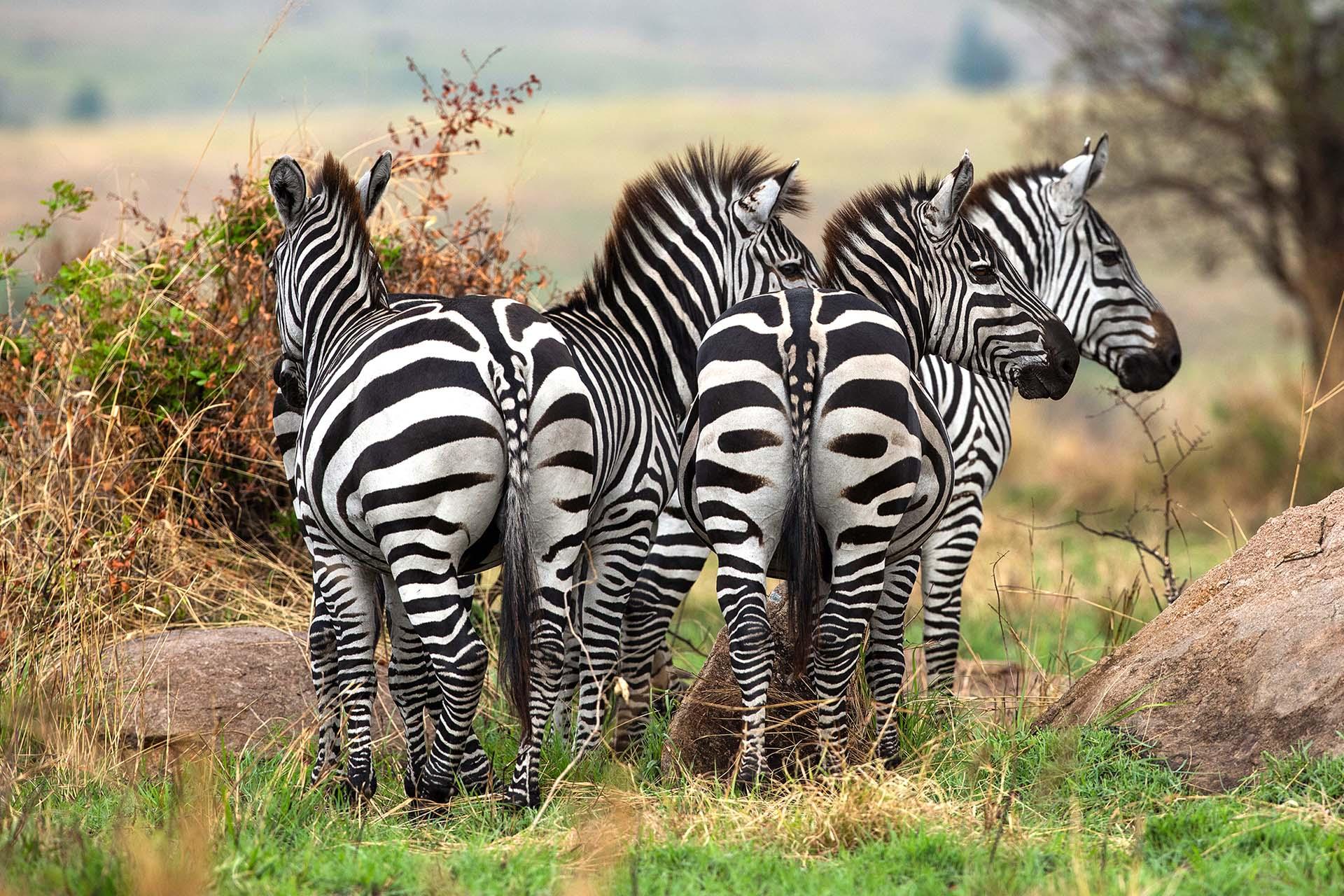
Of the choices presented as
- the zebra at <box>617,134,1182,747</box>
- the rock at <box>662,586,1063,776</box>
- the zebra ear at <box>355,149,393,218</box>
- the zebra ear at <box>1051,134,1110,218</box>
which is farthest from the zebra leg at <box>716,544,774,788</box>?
the zebra ear at <box>1051,134,1110,218</box>

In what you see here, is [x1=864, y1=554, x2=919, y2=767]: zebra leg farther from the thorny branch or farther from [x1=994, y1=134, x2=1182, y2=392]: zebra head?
[x1=994, y1=134, x2=1182, y2=392]: zebra head

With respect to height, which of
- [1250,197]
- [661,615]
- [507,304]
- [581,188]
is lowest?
[661,615]

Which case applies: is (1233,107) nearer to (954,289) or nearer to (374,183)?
(954,289)

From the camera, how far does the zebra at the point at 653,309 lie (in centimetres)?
491

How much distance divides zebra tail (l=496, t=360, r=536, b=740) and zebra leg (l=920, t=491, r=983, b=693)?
2.95 meters

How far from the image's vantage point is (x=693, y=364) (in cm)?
546

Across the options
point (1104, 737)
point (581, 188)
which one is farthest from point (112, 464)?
point (581, 188)

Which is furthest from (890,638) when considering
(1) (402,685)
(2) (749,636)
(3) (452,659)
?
(1) (402,685)

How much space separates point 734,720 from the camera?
529cm

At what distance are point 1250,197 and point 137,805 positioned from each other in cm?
1585

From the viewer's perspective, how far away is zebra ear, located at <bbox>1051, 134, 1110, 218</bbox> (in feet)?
23.5

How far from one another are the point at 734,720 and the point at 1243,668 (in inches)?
76.0

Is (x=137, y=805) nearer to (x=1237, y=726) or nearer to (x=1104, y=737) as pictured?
(x=1104, y=737)

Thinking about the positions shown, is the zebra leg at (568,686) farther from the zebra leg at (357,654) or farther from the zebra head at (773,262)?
the zebra head at (773,262)
